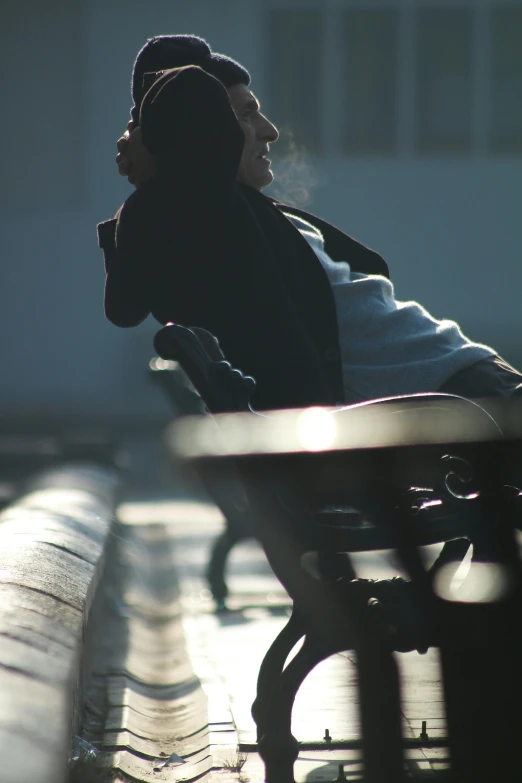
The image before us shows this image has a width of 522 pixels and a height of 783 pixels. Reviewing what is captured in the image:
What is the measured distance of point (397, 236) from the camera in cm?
1794

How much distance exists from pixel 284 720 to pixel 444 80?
16480mm

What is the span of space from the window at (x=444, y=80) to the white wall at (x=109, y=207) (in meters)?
0.44

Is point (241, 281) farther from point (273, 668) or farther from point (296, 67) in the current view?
point (296, 67)

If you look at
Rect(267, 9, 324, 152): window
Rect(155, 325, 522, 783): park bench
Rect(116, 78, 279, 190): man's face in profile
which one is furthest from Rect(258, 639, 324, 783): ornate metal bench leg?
Rect(267, 9, 324, 152): window

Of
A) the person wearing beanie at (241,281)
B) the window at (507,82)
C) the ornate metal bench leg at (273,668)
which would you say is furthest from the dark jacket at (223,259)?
the window at (507,82)

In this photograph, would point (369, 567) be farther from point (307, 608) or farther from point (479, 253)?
point (479, 253)

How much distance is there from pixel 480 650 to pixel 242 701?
114 centimetres

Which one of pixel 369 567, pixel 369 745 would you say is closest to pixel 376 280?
pixel 369 745

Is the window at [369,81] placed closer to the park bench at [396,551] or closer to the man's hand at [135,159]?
the man's hand at [135,159]

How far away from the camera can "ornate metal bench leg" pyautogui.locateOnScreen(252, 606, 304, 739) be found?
2.28 metres

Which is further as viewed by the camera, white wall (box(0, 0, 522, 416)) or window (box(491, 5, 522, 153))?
window (box(491, 5, 522, 153))

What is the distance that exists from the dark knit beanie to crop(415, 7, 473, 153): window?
1551 centimetres

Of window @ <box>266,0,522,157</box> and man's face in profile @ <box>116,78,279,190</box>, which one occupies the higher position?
window @ <box>266,0,522,157</box>

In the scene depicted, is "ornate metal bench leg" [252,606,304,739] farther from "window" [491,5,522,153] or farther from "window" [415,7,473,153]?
"window" [491,5,522,153]
